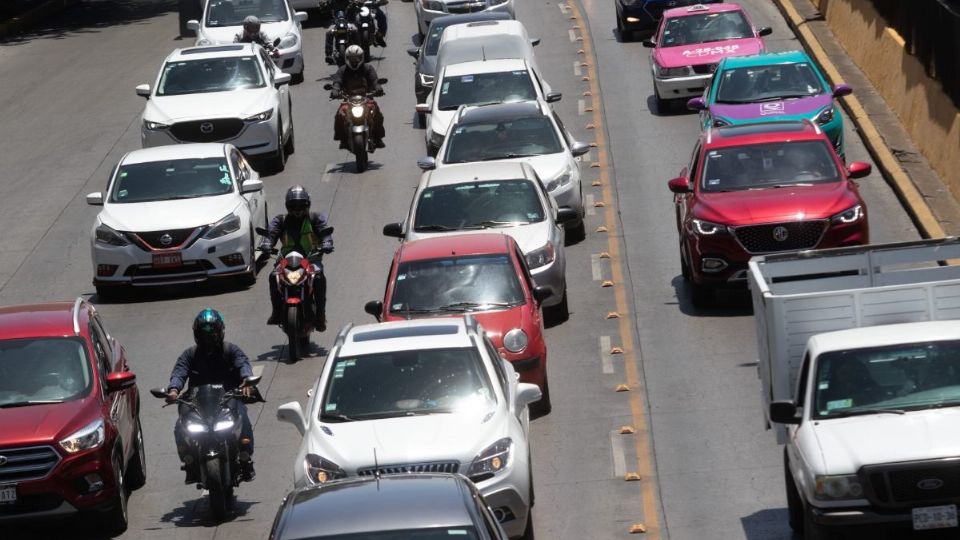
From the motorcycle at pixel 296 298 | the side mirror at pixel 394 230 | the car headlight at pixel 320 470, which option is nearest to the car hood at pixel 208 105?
the side mirror at pixel 394 230

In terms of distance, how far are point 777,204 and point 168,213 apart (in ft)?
25.6

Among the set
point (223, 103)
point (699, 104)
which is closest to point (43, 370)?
point (699, 104)

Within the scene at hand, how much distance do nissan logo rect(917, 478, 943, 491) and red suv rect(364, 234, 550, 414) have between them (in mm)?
5804

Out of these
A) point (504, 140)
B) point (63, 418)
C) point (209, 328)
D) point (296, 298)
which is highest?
point (209, 328)

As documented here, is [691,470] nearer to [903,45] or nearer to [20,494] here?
[20,494]

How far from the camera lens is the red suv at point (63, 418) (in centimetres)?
1456

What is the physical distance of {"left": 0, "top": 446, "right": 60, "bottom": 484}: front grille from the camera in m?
14.5

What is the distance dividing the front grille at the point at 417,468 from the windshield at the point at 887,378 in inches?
98.4

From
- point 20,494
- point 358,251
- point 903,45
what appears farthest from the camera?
point 903,45

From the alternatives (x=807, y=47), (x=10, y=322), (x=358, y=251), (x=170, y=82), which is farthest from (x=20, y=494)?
(x=807, y=47)

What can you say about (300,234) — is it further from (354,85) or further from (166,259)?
(354,85)

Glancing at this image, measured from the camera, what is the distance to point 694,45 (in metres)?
→ 34.1

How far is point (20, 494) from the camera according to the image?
14531 millimetres

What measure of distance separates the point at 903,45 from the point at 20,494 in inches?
763
